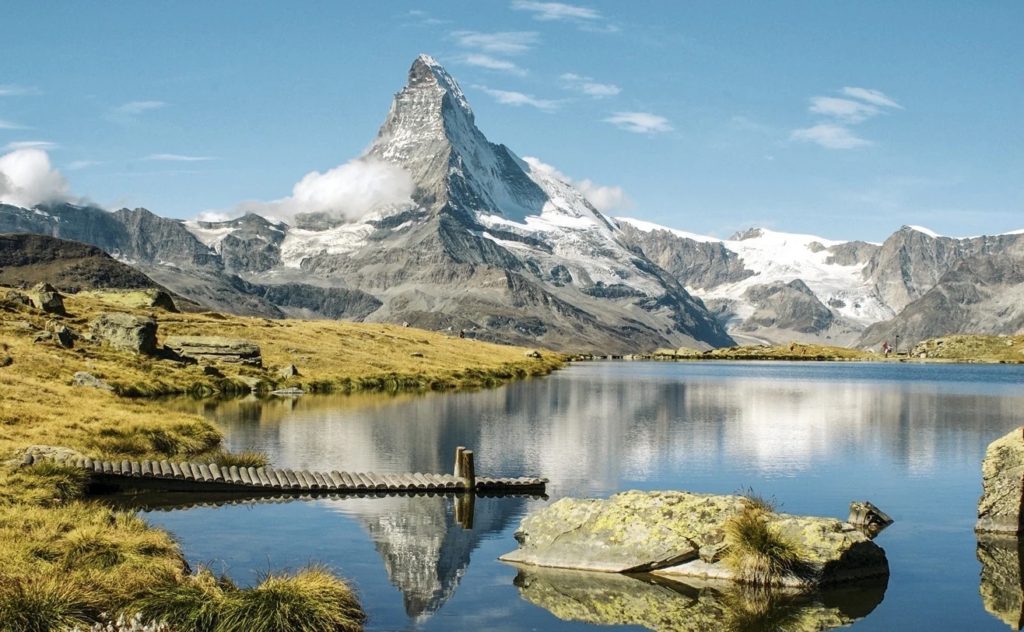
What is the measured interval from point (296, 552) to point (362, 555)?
7.60 feet

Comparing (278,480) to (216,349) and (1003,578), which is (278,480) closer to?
(1003,578)

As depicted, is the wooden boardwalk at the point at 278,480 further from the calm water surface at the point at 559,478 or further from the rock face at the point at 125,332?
the rock face at the point at 125,332

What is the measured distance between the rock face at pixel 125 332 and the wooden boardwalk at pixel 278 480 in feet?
202

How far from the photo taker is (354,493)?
159 feet

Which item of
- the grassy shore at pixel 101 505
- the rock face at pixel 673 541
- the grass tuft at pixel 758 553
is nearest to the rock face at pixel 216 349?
the grassy shore at pixel 101 505

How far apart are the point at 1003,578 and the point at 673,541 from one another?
11.4 meters

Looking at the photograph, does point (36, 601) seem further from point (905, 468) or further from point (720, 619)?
point (905, 468)

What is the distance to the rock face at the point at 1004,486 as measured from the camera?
40.0m

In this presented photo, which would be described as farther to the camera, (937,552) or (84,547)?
(937,552)

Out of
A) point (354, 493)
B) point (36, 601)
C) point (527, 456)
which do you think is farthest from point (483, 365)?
point (36, 601)

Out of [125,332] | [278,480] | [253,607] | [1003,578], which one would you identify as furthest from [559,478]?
[125,332]

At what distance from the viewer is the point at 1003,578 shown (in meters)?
34.4

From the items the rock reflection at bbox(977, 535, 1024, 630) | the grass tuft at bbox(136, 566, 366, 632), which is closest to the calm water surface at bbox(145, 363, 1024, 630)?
the rock reflection at bbox(977, 535, 1024, 630)

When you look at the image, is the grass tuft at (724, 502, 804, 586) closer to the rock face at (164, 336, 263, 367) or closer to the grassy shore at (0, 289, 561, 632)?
the grassy shore at (0, 289, 561, 632)
